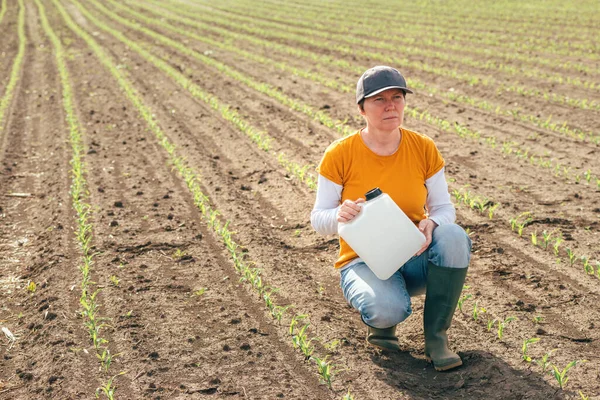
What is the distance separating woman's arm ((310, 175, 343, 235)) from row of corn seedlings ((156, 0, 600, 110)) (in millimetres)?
7080

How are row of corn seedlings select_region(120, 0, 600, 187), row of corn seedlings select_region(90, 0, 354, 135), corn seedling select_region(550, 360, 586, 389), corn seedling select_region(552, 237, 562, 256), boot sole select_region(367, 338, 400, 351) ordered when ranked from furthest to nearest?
row of corn seedlings select_region(90, 0, 354, 135)
row of corn seedlings select_region(120, 0, 600, 187)
corn seedling select_region(552, 237, 562, 256)
boot sole select_region(367, 338, 400, 351)
corn seedling select_region(550, 360, 586, 389)

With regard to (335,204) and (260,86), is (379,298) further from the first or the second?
(260,86)

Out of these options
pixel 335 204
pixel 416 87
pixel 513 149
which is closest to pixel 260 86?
pixel 416 87

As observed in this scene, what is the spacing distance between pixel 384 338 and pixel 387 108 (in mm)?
1188

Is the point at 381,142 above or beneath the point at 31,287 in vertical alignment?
above

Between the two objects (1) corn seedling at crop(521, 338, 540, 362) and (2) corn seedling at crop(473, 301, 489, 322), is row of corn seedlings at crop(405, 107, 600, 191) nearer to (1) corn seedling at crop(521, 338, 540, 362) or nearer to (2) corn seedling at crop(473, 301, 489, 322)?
(2) corn seedling at crop(473, 301, 489, 322)

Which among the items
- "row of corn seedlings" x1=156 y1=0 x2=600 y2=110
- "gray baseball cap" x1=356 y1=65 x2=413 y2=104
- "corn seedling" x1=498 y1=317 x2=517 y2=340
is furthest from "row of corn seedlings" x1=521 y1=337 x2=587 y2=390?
"row of corn seedlings" x1=156 y1=0 x2=600 y2=110

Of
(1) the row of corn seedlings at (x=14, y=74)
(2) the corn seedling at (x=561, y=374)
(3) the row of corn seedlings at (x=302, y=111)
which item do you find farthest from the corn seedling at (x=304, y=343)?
(1) the row of corn seedlings at (x=14, y=74)

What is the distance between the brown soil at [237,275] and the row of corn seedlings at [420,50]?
2.14m

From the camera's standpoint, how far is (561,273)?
4648mm

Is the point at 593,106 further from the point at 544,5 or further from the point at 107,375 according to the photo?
the point at 544,5

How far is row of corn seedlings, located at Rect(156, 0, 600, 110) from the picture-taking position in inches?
401

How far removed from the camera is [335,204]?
373cm

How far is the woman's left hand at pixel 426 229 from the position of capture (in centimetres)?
346
